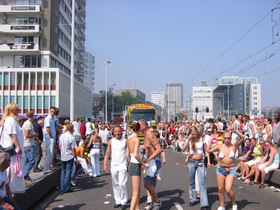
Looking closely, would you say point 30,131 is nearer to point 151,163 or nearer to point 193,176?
point 151,163

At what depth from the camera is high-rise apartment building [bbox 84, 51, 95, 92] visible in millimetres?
140750

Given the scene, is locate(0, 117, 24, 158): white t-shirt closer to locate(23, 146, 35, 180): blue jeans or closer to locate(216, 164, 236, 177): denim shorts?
locate(23, 146, 35, 180): blue jeans

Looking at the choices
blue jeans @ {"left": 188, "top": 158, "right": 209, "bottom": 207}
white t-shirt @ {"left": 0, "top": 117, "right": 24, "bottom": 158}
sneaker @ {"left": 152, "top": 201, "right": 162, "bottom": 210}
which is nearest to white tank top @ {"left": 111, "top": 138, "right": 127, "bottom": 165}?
sneaker @ {"left": 152, "top": 201, "right": 162, "bottom": 210}

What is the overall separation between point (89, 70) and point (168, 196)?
5472 inches

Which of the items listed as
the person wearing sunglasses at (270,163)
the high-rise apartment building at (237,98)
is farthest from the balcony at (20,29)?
the high-rise apartment building at (237,98)

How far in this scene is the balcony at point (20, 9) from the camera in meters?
47.3

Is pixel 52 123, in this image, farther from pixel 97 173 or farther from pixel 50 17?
pixel 50 17

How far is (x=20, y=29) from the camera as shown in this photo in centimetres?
4812

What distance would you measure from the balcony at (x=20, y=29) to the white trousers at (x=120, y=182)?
147 feet

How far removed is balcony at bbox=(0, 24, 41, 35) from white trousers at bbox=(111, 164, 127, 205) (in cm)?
4495

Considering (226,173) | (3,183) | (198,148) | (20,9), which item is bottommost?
(226,173)

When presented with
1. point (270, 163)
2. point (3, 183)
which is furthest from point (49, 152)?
point (270, 163)

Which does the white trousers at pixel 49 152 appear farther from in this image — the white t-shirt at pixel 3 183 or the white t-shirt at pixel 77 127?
the white t-shirt at pixel 77 127

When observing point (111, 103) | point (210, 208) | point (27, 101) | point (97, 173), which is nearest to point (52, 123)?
point (97, 173)
